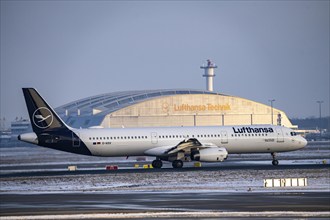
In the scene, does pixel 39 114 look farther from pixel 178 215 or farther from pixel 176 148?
pixel 178 215

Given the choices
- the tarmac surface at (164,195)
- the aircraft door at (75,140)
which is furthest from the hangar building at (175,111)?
the tarmac surface at (164,195)

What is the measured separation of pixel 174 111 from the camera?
146500 millimetres

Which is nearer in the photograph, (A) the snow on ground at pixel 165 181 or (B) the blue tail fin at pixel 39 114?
(A) the snow on ground at pixel 165 181

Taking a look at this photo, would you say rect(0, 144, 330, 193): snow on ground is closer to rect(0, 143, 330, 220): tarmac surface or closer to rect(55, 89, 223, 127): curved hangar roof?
rect(0, 143, 330, 220): tarmac surface

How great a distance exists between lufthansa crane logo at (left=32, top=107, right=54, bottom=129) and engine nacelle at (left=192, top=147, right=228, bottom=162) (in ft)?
39.8

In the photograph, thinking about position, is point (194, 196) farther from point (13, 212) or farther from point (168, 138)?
point (168, 138)

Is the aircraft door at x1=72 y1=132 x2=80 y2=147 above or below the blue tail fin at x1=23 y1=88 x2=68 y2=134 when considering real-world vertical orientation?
below

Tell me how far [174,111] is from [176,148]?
8174 centimetres

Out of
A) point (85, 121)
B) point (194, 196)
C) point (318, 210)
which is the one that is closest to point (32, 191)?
point (194, 196)

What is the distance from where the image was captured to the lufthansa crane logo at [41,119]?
2504 inches

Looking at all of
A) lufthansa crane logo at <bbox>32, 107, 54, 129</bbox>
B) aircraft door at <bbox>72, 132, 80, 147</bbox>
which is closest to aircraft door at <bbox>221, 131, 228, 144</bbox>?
aircraft door at <bbox>72, 132, 80, 147</bbox>

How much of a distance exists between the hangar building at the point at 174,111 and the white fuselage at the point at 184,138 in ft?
241

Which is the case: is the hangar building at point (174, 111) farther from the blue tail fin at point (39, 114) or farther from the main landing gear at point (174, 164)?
the blue tail fin at point (39, 114)

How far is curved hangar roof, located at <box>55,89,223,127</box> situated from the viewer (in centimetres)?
14862
